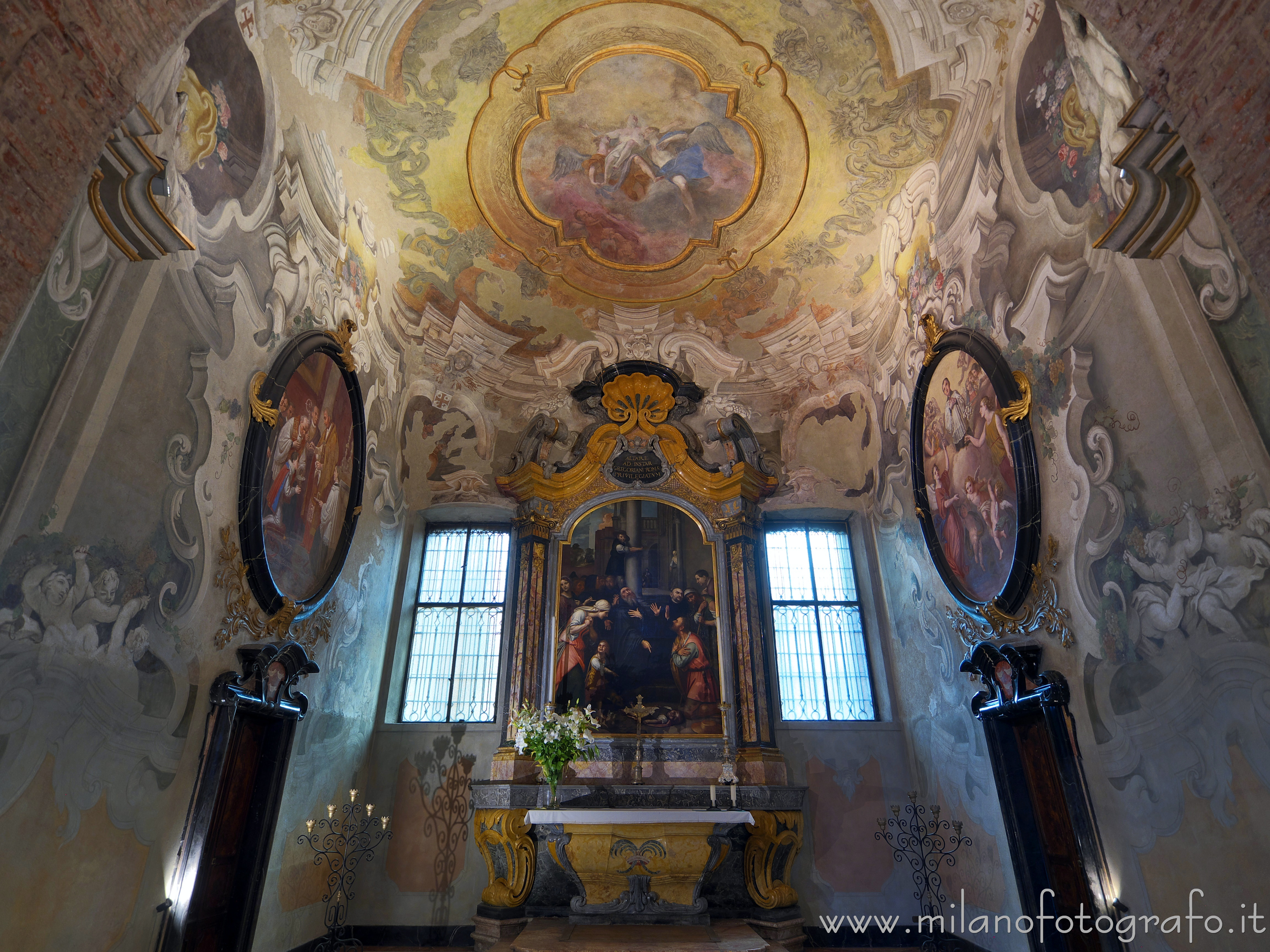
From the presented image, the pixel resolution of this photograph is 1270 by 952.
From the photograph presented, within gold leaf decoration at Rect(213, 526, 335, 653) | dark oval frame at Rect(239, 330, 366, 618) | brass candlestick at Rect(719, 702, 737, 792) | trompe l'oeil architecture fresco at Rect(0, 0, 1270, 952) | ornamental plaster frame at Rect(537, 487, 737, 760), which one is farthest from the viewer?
ornamental plaster frame at Rect(537, 487, 737, 760)

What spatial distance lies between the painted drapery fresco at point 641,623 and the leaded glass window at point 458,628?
1.10 meters

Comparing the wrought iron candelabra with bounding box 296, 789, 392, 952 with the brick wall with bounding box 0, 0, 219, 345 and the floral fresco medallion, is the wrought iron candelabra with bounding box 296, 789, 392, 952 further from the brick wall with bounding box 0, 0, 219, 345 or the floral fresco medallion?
the floral fresco medallion

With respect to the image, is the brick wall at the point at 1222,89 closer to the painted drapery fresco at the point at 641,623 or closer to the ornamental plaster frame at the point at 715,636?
the ornamental plaster frame at the point at 715,636

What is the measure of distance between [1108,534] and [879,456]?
16.8 feet

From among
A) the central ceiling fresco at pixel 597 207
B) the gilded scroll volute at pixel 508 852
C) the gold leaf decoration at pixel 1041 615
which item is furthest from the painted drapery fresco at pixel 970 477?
the gilded scroll volute at pixel 508 852

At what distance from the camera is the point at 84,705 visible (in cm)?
456

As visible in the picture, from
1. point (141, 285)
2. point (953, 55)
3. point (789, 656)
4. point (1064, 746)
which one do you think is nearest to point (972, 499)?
point (1064, 746)

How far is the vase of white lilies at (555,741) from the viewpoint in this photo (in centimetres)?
833

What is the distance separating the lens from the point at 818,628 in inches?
412

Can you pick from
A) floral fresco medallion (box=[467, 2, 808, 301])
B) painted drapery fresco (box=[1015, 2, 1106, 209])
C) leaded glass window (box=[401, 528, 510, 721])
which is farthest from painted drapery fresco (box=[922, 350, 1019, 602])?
leaded glass window (box=[401, 528, 510, 721])

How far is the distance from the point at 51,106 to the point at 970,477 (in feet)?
26.4

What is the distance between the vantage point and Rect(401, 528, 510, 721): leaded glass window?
9.89 metres

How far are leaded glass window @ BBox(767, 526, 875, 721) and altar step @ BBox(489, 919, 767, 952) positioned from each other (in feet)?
10.2

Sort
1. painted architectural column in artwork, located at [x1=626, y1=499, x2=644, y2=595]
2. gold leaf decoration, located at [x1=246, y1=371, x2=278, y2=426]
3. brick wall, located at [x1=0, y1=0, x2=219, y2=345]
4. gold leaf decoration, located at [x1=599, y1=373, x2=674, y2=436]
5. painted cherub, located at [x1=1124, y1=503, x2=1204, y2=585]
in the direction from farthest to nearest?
gold leaf decoration, located at [x1=599, y1=373, x2=674, y2=436] < painted architectural column in artwork, located at [x1=626, y1=499, x2=644, y2=595] < gold leaf decoration, located at [x1=246, y1=371, x2=278, y2=426] < painted cherub, located at [x1=1124, y1=503, x2=1204, y2=585] < brick wall, located at [x1=0, y1=0, x2=219, y2=345]
